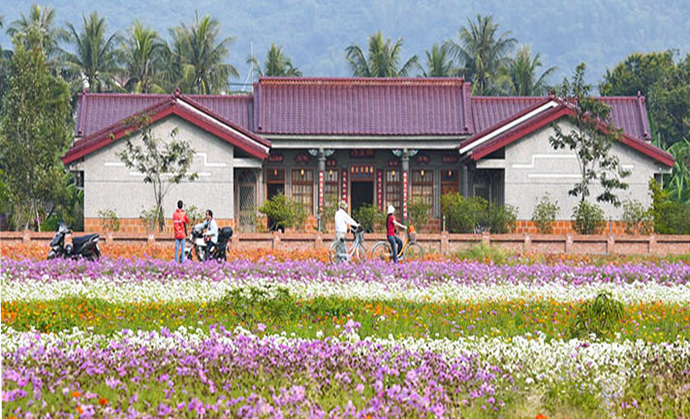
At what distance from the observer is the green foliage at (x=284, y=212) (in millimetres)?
35688

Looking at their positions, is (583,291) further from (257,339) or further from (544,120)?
(544,120)

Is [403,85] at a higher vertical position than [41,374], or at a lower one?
higher

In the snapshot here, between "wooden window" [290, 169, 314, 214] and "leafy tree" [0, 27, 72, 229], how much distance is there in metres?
9.31

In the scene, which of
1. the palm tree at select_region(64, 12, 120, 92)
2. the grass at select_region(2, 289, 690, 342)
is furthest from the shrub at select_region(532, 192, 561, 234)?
the palm tree at select_region(64, 12, 120, 92)

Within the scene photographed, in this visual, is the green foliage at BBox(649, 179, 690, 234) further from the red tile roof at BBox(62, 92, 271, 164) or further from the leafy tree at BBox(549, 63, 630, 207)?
the red tile roof at BBox(62, 92, 271, 164)

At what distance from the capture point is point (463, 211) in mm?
35375

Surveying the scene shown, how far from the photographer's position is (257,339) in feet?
33.6

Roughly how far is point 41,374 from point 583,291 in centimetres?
1162

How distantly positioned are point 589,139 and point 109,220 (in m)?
17.9

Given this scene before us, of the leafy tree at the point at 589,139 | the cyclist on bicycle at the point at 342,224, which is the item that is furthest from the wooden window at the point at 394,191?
the cyclist on bicycle at the point at 342,224

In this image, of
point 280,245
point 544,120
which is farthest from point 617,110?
point 280,245

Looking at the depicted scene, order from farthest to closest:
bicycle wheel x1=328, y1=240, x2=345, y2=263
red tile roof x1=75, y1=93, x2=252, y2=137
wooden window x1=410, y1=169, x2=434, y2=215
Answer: red tile roof x1=75, y1=93, x2=252, y2=137 < wooden window x1=410, y1=169, x2=434, y2=215 < bicycle wheel x1=328, y1=240, x2=345, y2=263

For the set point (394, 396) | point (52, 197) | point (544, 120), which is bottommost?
point (394, 396)

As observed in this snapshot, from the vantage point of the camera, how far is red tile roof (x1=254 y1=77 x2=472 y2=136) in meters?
38.9
